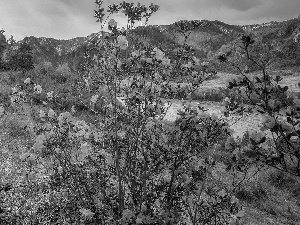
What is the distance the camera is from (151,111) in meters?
3.30

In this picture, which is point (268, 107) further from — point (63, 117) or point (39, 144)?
point (63, 117)

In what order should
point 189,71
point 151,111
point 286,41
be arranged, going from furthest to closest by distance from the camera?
point 286,41 → point 189,71 → point 151,111

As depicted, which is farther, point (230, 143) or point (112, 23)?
point (112, 23)

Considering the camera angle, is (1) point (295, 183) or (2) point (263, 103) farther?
(1) point (295, 183)

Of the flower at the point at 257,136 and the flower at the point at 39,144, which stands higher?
the flower at the point at 257,136

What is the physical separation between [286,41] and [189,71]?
22244mm

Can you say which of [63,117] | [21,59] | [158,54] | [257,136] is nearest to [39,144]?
[63,117]

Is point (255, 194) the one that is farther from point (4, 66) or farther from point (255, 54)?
point (4, 66)

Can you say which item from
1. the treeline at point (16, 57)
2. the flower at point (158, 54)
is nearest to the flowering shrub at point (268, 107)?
the flower at point (158, 54)

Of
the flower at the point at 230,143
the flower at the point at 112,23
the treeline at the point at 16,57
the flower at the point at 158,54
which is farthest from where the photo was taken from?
the treeline at the point at 16,57

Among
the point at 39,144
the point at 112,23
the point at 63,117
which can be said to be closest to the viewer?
the point at 112,23

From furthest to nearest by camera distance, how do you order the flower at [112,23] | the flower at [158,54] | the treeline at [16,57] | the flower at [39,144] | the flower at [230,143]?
the treeline at [16,57], the flower at [39,144], the flower at [158,54], the flower at [112,23], the flower at [230,143]

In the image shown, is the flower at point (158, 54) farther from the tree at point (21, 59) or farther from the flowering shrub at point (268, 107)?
the tree at point (21, 59)

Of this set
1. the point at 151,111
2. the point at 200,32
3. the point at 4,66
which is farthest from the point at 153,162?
the point at 200,32
